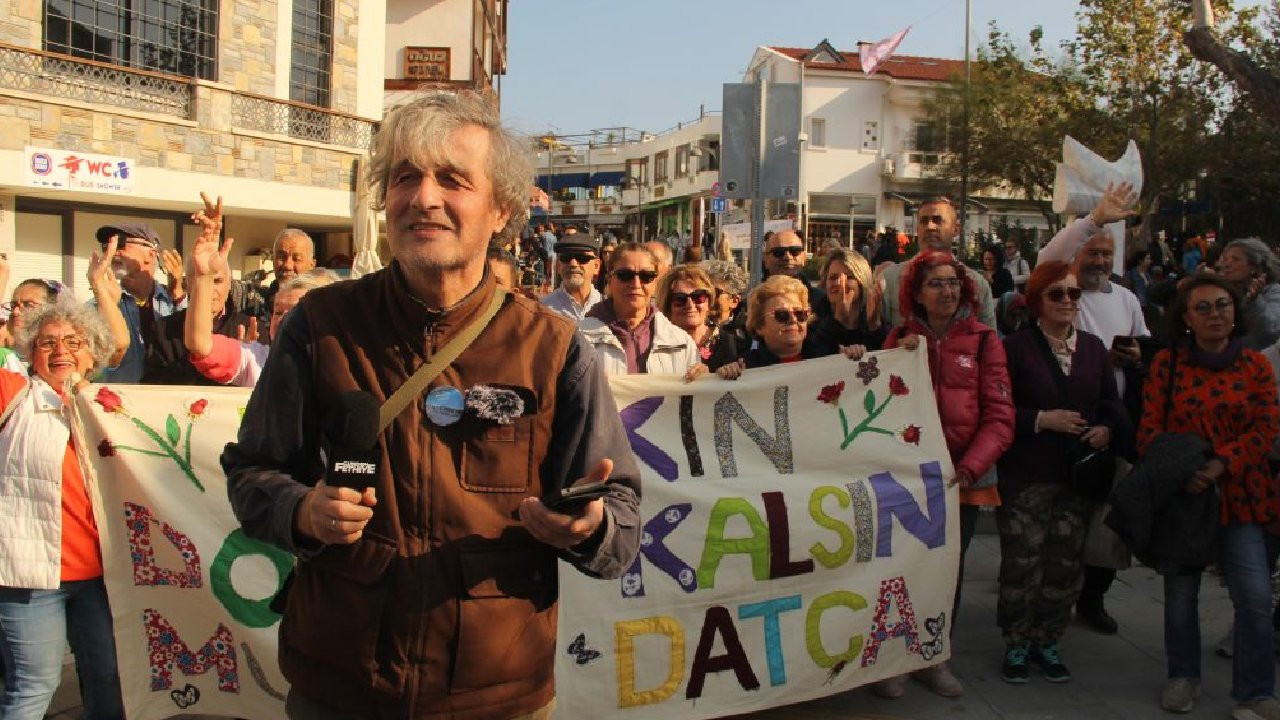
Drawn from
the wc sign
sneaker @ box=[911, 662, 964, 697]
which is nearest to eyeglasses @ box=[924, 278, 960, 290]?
sneaker @ box=[911, 662, 964, 697]

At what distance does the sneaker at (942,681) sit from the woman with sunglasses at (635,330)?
1743 millimetres

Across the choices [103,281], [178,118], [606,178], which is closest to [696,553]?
[103,281]

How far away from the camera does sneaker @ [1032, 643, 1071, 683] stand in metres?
4.73

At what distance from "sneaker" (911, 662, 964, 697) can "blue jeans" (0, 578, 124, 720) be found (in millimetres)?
3326

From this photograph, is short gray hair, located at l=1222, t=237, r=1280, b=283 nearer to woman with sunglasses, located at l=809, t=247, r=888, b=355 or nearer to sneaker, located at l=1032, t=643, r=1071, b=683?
woman with sunglasses, located at l=809, t=247, r=888, b=355

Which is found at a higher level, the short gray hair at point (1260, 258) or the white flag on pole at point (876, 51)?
the white flag on pole at point (876, 51)

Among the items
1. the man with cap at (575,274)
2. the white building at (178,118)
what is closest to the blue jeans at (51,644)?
the man with cap at (575,274)

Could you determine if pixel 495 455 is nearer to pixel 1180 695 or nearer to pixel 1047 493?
pixel 1047 493

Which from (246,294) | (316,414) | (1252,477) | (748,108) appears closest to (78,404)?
(316,414)

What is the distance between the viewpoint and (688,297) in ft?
18.1

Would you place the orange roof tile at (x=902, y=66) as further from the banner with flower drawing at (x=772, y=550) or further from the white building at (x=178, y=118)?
the banner with flower drawing at (x=772, y=550)

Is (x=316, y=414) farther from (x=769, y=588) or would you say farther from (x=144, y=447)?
(x=769, y=588)

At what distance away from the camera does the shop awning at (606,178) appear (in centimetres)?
7500

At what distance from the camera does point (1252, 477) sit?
4.29 meters
